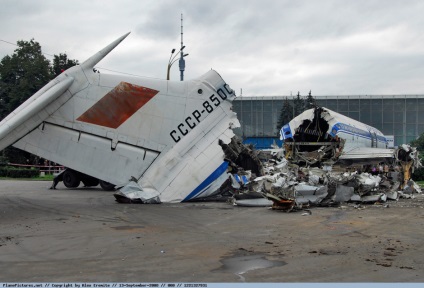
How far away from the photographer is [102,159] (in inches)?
500

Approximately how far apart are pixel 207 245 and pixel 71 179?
14612 mm

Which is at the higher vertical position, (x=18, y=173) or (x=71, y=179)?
(x=71, y=179)

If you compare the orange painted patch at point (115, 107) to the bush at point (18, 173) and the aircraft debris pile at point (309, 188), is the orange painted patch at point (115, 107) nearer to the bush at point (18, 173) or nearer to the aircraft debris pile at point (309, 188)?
the aircraft debris pile at point (309, 188)

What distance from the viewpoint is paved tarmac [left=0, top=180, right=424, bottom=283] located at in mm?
5020

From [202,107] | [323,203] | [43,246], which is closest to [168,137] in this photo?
[202,107]

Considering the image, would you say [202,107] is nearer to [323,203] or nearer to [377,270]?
[323,203]

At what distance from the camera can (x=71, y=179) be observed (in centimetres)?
1986

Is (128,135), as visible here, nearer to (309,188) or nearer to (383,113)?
(309,188)

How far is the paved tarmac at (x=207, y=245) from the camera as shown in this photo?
5.02 m

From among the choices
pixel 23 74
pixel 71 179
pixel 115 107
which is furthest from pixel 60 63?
pixel 115 107

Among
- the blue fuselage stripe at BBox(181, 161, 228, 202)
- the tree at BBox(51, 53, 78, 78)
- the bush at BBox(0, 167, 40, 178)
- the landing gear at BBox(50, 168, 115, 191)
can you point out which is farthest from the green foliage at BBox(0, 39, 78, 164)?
the blue fuselage stripe at BBox(181, 161, 228, 202)

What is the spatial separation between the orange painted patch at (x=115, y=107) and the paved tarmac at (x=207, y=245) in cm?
285

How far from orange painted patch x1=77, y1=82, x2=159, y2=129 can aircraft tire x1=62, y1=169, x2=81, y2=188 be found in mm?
7737

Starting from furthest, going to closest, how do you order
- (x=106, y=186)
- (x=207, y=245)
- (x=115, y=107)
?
(x=106, y=186), (x=115, y=107), (x=207, y=245)
